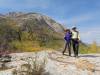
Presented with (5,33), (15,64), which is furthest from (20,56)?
(5,33)

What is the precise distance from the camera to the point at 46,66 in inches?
834

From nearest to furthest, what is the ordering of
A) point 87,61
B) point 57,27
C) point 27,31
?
1. point 87,61
2. point 27,31
3. point 57,27

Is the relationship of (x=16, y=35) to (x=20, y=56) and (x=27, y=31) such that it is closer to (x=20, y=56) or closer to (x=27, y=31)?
(x=27, y=31)

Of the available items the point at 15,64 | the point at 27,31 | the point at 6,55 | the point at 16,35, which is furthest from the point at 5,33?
the point at 15,64

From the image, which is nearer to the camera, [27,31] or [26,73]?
[26,73]

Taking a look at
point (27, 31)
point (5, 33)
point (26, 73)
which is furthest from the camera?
point (27, 31)

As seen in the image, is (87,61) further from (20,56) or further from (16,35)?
(16,35)

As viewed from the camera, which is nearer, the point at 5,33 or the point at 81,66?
the point at 81,66

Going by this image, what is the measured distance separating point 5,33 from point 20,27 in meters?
7.35

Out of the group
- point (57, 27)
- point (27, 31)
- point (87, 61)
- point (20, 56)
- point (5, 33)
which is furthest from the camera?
point (57, 27)

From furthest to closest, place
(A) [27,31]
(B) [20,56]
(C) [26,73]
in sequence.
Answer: (A) [27,31], (B) [20,56], (C) [26,73]

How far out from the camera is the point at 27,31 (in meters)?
Result: 56.9

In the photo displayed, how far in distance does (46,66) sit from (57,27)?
7223 centimetres

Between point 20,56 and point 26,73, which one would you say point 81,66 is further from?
point 20,56
